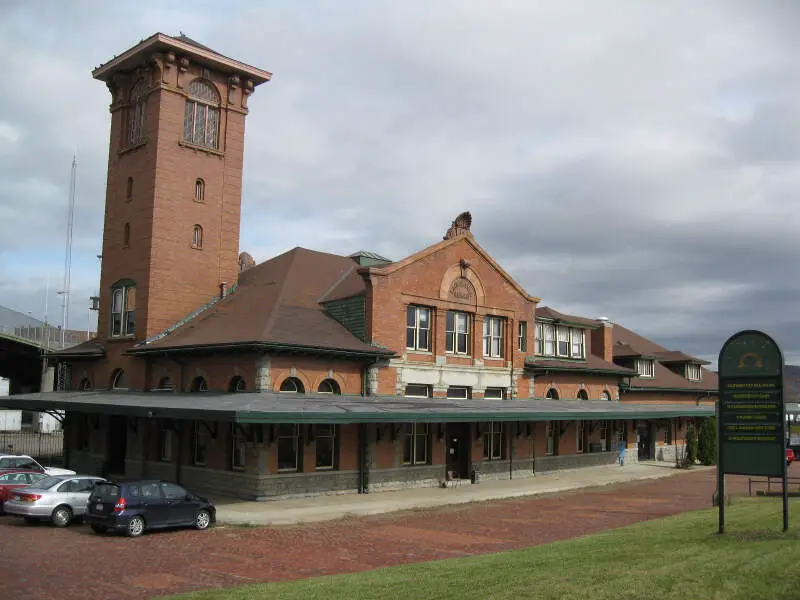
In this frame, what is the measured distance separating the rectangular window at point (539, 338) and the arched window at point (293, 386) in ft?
55.4

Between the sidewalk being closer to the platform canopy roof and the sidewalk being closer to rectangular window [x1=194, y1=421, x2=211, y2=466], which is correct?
the platform canopy roof

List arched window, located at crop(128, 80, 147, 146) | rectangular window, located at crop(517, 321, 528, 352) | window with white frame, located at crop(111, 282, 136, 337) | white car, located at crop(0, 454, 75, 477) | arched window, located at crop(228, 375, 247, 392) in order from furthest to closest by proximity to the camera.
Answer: rectangular window, located at crop(517, 321, 528, 352)
arched window, located at crop(128, 80, 147, 146)
window with white frame, located at crop(111, 282, 136, 337)
arched window, located at crop(228, 375, 247, 392)
white car, located at crop(0, 454, 75, 477)

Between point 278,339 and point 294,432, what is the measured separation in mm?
3476

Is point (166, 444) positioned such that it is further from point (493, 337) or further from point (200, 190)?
point (493, 337)

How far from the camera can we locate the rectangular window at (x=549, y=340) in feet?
142

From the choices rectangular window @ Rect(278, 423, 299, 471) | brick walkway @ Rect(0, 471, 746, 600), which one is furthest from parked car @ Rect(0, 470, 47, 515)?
rectangular window @ Rect(278, 423, 299, 471)

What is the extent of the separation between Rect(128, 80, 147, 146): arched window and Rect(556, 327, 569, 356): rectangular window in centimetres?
2449

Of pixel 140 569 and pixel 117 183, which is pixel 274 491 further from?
pixel 117 183

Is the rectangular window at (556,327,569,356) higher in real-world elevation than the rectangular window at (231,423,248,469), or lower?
higher

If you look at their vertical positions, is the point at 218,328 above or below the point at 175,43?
Result: below

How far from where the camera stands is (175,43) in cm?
3453

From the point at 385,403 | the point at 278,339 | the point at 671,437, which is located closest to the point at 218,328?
the point at 278,339

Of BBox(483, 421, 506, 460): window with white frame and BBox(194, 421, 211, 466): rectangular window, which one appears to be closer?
BBox(194, 421, 211, 466): rectangular window

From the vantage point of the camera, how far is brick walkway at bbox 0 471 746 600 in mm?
14523
